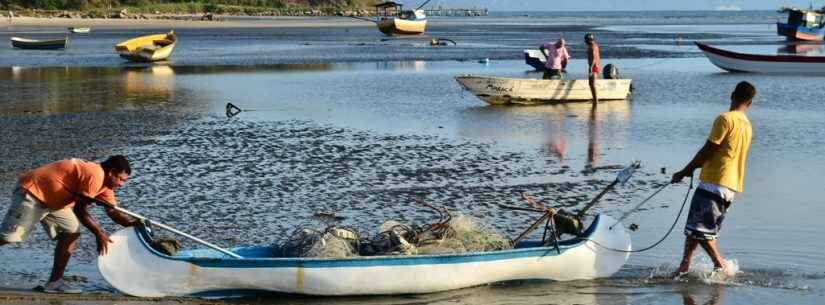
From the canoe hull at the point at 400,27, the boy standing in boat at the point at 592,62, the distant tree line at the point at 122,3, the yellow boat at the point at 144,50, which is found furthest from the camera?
the distant tree line at the point at 122,3

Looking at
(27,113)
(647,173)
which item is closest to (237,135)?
(27,113)

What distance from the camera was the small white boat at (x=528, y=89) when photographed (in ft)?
76.1

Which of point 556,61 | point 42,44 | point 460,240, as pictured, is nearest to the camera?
point 460,240

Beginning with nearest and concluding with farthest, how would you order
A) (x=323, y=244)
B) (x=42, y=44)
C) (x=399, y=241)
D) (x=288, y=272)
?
(x=288, y=272) → (x=323, y=244) → (x=399, y=241) → (x=42, y=44)

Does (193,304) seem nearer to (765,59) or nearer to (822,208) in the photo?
(822,208)

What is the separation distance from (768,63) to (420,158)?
20.1m

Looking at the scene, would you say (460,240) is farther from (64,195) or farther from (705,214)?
(64,195)

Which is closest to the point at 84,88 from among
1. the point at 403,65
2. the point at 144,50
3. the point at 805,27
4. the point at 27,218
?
the point at 144,50

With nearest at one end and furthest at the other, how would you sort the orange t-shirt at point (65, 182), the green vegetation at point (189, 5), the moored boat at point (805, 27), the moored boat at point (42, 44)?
the orange t-shirt at point (65, 182) → the moored boat at point (42, 44) → the moored boat at point (805, 27) → the green vegetation at point (189, 5)

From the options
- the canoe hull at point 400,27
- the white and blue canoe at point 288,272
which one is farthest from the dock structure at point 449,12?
the white and blue canoe at point 288,272

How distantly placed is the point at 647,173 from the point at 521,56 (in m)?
31.0

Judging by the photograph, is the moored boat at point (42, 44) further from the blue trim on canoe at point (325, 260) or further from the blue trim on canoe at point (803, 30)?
the blue trim on canoe at point (325, 260)

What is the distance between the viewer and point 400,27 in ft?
232

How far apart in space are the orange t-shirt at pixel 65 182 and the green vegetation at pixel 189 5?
100520mm
